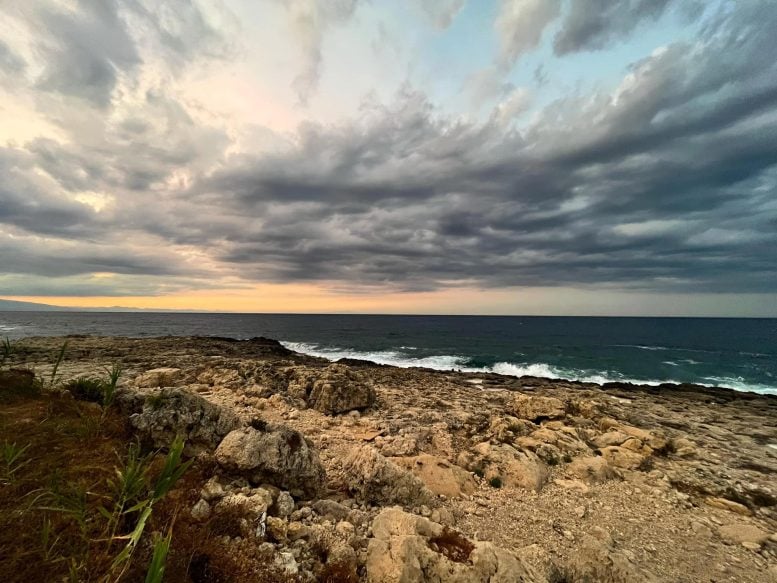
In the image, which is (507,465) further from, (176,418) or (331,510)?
(176,418)

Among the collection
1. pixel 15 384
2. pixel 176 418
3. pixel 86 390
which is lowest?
pixel 176 418

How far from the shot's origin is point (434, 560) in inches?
179

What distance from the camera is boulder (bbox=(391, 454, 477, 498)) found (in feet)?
27.5

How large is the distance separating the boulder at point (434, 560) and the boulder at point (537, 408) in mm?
10290

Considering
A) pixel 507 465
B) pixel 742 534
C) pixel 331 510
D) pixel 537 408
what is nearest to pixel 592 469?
pixel 507 465

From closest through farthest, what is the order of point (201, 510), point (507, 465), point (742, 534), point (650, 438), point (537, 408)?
point (201, 510) → point (742, 534) → point (507, 465) → point (650, 438) → point (537, 408)

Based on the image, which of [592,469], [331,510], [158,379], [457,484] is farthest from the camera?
[158,379]

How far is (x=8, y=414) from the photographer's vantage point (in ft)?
17.8

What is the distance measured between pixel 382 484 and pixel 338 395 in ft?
25.6

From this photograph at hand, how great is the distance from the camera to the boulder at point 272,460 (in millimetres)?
6125

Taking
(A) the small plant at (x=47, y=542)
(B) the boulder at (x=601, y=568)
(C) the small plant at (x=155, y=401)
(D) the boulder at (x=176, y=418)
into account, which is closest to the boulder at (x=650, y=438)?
(B) the boulder at (x=601, y=568)

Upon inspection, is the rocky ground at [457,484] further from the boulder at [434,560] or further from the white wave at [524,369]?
the white wave at [524,369]

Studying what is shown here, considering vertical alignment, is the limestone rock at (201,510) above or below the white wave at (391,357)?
above

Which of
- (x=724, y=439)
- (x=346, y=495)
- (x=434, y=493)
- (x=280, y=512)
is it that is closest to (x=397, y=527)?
(x=280, y=512)
